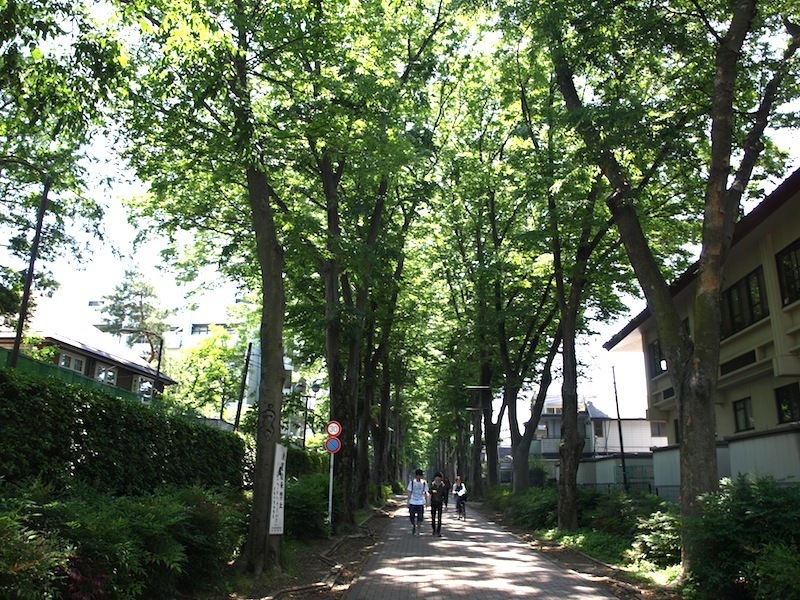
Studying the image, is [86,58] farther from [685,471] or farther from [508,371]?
[508,371]

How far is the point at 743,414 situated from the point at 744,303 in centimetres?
393

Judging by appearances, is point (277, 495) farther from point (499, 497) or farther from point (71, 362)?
point (71, 362)

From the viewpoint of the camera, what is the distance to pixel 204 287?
22484mm

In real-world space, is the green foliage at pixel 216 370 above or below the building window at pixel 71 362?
above

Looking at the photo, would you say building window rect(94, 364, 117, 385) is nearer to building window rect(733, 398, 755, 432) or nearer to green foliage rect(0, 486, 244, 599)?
green foliage rect(0, 486, 244, 599)

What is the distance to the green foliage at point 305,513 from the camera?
620 inches

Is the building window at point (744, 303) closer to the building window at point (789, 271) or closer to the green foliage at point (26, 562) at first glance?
the building window at point (789, 271)

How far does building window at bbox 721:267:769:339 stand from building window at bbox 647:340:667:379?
6.05m

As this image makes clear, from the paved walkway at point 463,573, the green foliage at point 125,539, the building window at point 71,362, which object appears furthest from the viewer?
the building window at point 71,362

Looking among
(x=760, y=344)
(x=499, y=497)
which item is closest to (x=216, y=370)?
(x=499, y=497)

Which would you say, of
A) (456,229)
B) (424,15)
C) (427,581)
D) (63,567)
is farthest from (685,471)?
(456,229)

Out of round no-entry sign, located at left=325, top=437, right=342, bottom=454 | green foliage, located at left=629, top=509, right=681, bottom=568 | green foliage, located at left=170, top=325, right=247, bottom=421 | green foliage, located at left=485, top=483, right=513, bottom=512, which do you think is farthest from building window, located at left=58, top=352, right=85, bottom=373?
green foliage, located at left=629, top=509, right=681, bottom=568

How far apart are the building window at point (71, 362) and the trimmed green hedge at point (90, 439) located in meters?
20.1

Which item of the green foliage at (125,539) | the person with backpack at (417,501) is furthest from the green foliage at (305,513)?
the green foliage at (125,539)
